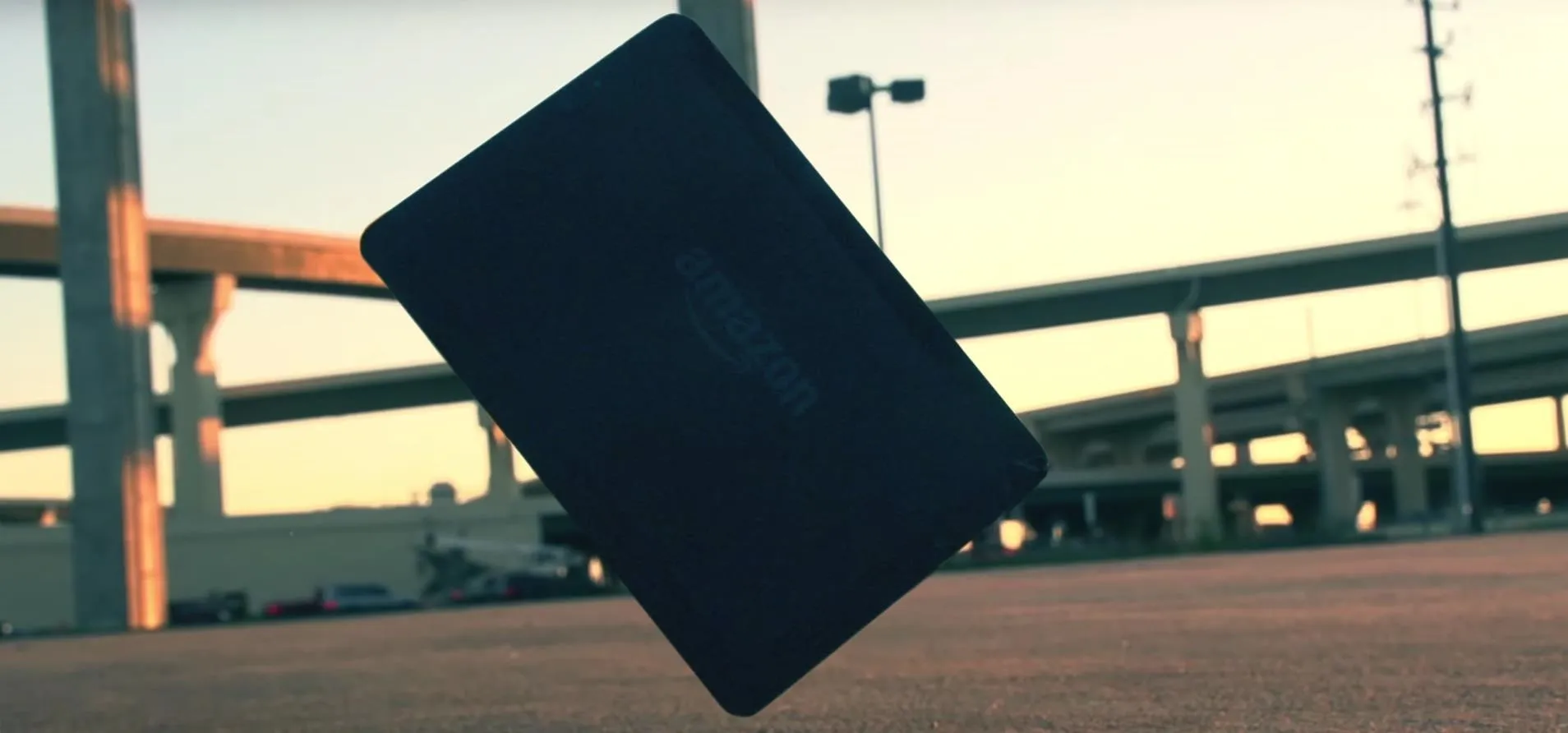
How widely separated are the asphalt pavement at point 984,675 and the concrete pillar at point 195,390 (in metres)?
38.8

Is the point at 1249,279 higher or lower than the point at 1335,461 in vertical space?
higher

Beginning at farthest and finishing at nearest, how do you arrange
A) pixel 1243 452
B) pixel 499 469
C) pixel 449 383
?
pixel 1243 452
pixel 449 383
pixel 499 469

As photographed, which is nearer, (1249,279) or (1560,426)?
(1249,279)

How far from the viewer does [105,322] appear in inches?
1243

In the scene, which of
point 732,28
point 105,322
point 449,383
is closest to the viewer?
point 732,28

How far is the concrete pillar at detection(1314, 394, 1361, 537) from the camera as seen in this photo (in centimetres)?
7281

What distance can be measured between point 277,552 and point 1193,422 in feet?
104

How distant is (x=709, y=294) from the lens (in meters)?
3.24

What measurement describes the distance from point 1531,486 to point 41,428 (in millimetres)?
75241

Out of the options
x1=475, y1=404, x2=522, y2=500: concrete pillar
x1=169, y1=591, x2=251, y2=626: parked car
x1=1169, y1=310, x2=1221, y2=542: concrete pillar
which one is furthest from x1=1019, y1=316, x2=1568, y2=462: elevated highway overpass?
x1=169, y1=591, x2=251, y2=626: parked car

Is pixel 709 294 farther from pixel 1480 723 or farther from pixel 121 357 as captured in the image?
pixel 121 357

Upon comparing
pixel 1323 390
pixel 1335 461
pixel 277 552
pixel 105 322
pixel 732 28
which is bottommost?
pixel 277 552

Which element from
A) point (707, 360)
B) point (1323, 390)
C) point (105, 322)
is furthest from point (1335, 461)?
point (707, 360)

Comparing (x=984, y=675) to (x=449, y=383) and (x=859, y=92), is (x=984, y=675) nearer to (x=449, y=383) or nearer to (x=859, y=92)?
(x=859, y=92)
